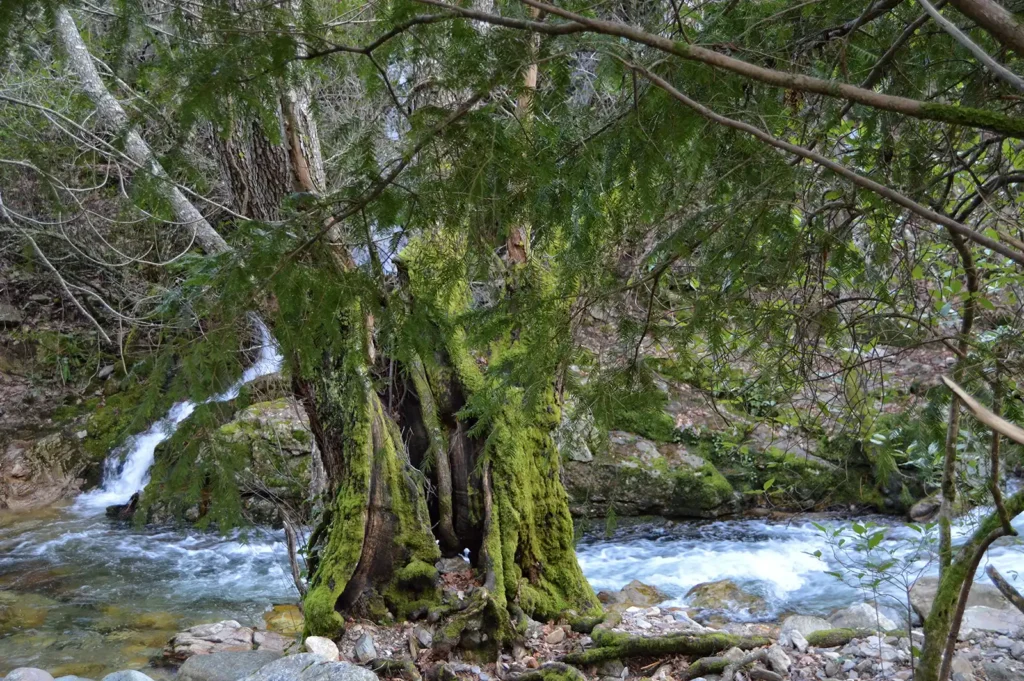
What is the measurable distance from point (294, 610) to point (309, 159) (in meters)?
4.35

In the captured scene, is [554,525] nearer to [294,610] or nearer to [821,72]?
[294,610]

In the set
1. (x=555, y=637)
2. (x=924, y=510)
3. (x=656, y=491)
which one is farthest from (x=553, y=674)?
(x=924, y=510)

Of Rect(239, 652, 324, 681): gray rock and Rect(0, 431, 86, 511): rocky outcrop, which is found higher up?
Rect(0, 431, 86, 511): rocky outcrop

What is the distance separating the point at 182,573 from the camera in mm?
8133

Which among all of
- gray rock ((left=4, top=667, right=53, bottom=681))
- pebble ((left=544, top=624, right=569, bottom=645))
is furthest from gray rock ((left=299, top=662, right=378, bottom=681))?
gray rock ((left=4, top=667, right=53, bottom=681))

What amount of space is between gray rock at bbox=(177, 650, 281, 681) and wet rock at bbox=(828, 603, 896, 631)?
4.22 meters

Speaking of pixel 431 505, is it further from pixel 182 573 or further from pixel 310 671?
pixel 182 573

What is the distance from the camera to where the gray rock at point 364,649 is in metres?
4.41

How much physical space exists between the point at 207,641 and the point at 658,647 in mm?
3631

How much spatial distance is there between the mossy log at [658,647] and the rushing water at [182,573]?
8.29 ft

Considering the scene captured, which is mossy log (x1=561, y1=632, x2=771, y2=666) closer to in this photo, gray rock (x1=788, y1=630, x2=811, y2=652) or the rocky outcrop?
gray rock (x1=788, y1=630, x2=811, y2=652)

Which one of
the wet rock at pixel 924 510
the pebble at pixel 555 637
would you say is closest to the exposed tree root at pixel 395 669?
the pebble at pixel 555 637

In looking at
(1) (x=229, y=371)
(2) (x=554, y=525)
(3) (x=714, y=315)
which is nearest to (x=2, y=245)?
(2) (x=554, y=525)

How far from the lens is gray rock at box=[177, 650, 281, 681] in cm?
496
